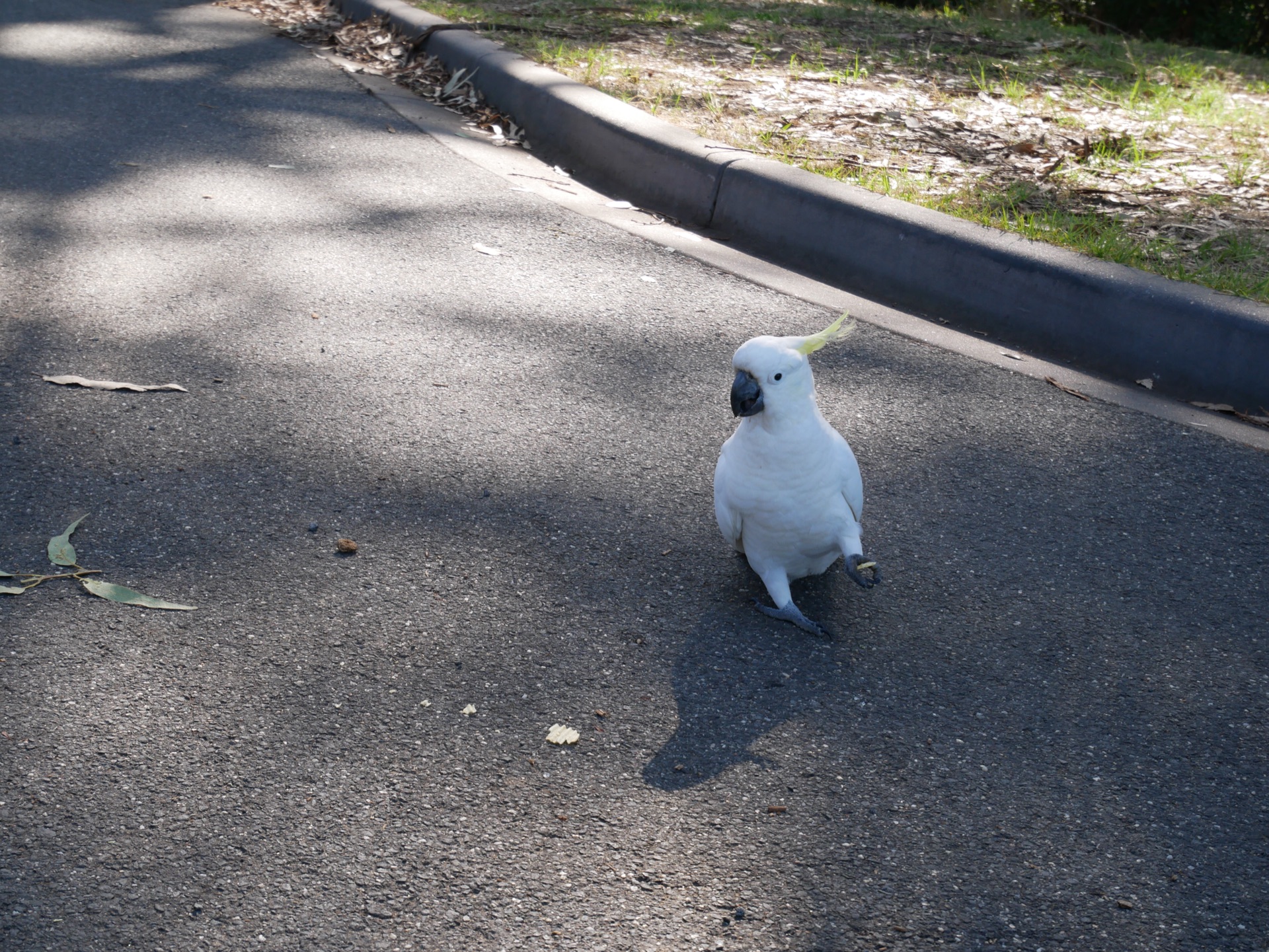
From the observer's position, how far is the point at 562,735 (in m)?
1.90

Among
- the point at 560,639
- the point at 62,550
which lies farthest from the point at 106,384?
the point at 560,639

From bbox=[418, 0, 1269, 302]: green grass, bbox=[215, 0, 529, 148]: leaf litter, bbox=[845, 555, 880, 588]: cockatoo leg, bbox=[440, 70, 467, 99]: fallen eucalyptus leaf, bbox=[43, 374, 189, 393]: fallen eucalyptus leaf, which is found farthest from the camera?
bbox=[440, 70, 467, 99]: fallen eucalyptus leaf

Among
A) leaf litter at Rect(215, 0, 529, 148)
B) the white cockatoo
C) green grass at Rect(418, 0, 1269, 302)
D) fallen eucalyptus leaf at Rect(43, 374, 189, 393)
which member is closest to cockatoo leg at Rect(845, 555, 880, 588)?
the white cockatoo

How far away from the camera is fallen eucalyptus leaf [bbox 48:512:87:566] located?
219 cm

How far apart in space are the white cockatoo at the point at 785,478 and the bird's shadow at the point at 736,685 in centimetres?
7

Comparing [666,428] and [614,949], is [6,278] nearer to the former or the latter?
[666,428]

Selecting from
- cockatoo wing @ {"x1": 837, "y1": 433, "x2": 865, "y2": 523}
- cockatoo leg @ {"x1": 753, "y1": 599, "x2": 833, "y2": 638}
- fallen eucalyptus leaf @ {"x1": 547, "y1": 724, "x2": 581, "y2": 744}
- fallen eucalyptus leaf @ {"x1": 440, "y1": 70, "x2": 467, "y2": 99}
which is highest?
fallen eucalyptus leaf @ {"x1": 440, "y1": 70, "x2": 467, "y2": 99}

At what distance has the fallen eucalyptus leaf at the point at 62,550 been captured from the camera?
2.19 m

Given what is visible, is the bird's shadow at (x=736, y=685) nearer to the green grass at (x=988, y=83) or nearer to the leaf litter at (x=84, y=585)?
the leaf litter at (x=84, y=585)

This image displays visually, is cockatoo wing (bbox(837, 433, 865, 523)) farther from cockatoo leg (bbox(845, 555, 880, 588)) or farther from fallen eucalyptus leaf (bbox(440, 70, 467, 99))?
fallen eucalyptus leaf (bbox(440, 70, 467, 99))

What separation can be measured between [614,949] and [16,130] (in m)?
4.59

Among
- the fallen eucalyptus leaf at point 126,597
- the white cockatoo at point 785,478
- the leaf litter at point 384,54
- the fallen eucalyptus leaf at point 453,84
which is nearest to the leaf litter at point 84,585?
the fallen eucalyptus leaf at point 126,597

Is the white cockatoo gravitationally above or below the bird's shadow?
above

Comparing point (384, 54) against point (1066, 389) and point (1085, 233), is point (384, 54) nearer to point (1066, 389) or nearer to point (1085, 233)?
point (1085, 233)
